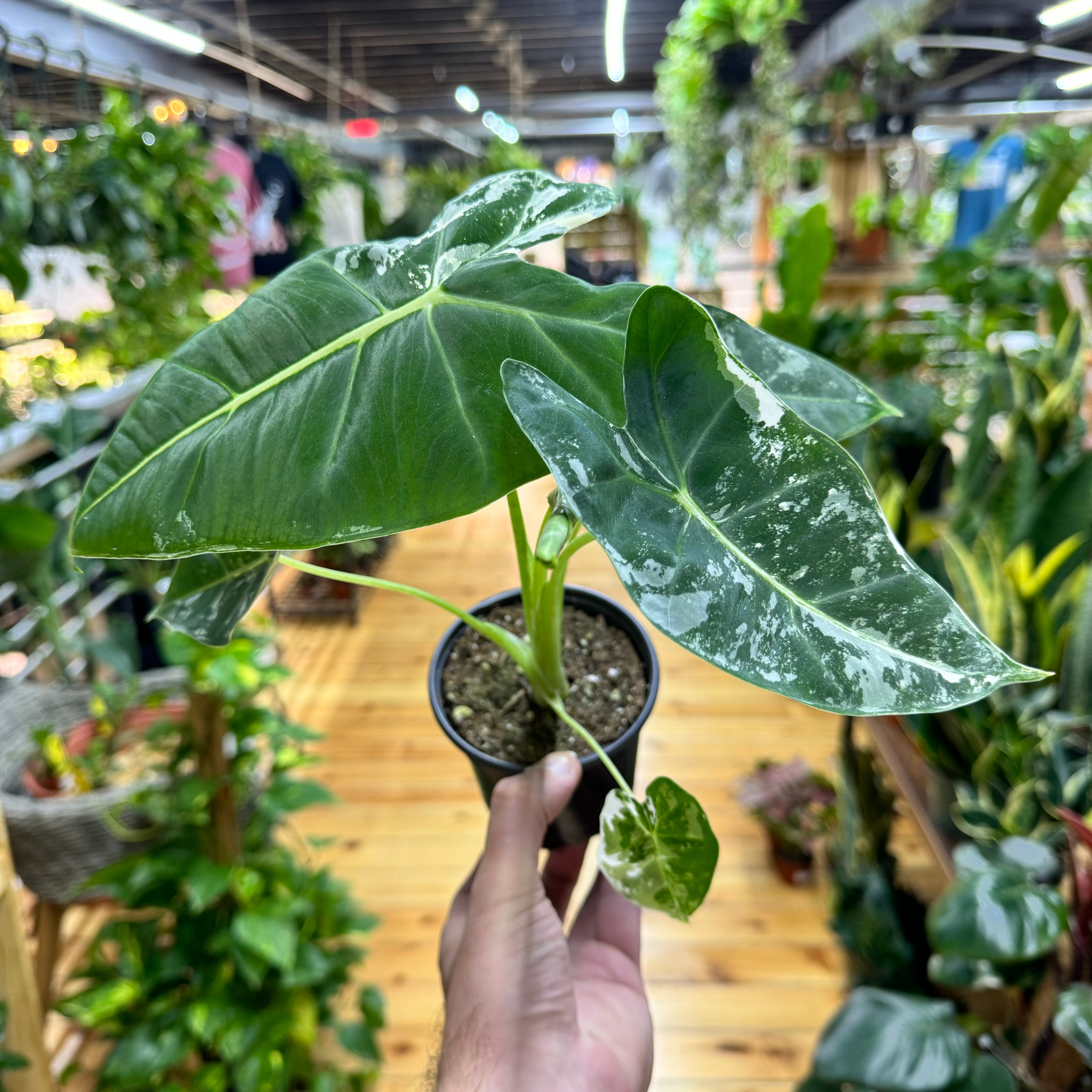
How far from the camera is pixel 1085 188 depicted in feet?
12.3

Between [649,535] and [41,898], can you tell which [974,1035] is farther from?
[41,898]

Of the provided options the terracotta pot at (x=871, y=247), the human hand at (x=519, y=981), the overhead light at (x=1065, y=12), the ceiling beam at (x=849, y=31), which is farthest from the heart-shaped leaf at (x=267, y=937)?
the overhead light at (x=1065, y=12)

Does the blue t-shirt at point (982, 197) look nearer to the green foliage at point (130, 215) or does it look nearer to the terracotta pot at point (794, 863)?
the terracotta pot at point (794, 863)

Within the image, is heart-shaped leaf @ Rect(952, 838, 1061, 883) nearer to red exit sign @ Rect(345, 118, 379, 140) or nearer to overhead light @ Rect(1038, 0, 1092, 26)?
overhead light @ Rect(1038, 0, 1092, 26)

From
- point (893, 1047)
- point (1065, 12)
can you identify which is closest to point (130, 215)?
point (893, 1047)

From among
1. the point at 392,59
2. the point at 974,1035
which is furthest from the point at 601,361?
the point at 392,59

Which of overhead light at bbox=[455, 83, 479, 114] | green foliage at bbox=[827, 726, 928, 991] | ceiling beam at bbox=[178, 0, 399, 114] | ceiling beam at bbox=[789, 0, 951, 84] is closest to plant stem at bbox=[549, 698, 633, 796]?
green foliage at bbox=[827, 726, 928, 991]

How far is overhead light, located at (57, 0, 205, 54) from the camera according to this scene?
2.44 meters

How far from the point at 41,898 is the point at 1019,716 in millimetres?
1608

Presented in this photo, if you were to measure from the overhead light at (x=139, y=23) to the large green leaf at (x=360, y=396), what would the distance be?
2.63 meters

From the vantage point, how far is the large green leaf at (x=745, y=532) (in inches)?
13.4

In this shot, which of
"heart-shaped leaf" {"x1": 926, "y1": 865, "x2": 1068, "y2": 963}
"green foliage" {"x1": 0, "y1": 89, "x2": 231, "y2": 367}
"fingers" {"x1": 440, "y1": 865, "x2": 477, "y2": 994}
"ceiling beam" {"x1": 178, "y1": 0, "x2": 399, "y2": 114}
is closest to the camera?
"fingers" {"x1": 440, "y1": 865, "x2": 477, "y2": 994}

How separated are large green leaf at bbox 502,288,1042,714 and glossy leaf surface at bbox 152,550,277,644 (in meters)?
0.29

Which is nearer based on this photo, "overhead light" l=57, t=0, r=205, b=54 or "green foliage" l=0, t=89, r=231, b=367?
"green foliage" l=0, t=89, r=231, b=367
